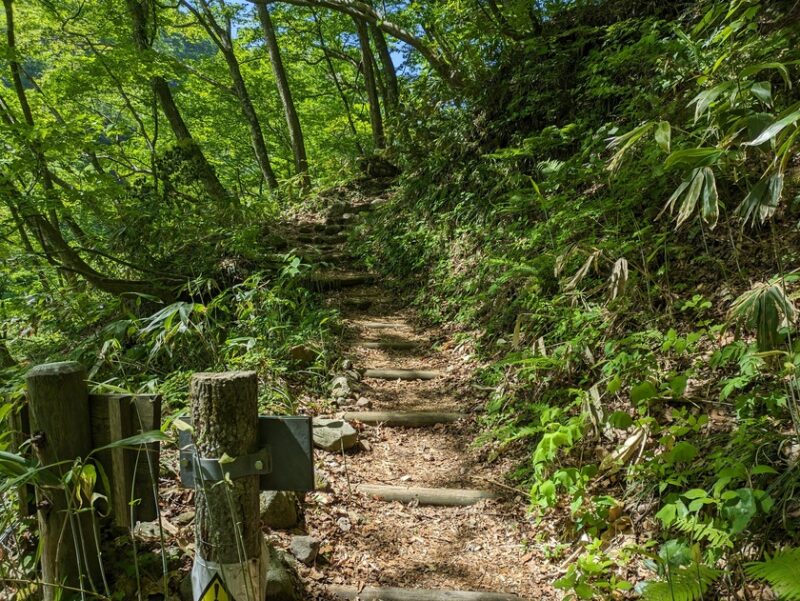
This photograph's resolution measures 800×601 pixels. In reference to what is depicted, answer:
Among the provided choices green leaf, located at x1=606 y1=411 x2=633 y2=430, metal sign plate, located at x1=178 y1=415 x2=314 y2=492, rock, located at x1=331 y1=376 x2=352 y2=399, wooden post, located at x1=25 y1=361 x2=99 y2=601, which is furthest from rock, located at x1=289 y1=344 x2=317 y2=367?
metal sign plate, located at x1=178 y1=415 x2=314 y2=492

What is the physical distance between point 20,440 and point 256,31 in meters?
13.5

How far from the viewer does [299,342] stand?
484 cm

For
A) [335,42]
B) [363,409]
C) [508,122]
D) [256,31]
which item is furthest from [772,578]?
[335,42]

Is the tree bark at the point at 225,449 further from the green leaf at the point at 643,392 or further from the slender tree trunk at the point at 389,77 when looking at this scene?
the slender tree trunk at the point at 389,77

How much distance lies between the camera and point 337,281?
7281mm

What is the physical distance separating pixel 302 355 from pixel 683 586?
3.58m

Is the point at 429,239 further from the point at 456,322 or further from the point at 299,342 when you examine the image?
the point at 299,342

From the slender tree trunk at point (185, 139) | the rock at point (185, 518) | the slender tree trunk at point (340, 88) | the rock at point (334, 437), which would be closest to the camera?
the rock at point (185, 518)

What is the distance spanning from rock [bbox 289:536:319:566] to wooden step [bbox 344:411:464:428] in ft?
4.62

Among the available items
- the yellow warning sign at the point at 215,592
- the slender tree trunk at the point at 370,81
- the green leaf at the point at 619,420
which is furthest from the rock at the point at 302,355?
the slender tree trunk at the point at 370,81

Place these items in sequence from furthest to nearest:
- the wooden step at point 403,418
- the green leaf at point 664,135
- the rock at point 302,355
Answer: the rock at point 302,355
the wooden step at point 403,418
the green leaf at point 664,135

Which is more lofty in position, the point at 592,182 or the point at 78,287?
the point at 592,182

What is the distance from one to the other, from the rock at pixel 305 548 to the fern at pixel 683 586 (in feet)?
5.43

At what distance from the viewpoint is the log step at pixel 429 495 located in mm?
3178
